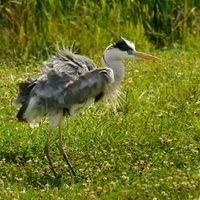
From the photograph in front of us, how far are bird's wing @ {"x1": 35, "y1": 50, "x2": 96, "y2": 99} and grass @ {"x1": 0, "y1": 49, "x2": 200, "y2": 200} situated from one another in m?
0.48

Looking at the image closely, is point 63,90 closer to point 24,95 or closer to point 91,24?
point 24,95

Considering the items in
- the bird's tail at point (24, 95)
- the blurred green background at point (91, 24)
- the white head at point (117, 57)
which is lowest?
the blurred green background at point (91, 24)

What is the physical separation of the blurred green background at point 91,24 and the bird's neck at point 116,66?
275 centimetres

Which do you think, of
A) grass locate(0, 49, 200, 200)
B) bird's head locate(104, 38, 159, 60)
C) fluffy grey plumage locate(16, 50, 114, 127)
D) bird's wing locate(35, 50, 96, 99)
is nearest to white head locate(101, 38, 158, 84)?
bird's head locate(104, 38, 159, 60)

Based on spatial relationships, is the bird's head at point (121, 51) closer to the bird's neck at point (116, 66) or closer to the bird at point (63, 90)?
the bird's neck at point (116, 66)

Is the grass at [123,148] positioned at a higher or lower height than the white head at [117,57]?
lower

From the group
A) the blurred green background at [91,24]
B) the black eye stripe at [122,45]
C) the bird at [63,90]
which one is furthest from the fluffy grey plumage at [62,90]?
the blurred green background at [91,24]

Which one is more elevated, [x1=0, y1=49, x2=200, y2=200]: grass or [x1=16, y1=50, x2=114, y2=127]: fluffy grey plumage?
[x1=16, y1=50, x2=114, y2=127]: fluffy grey plumage

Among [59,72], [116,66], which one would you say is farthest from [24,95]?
[116,66]

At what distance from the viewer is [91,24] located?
1027cm

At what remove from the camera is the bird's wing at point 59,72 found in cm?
652

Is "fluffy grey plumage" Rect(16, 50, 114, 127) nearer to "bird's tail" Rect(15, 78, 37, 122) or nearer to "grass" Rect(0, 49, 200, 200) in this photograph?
"bird's tail" Rect(15, 78, 37, 122)

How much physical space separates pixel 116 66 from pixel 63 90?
68 cm

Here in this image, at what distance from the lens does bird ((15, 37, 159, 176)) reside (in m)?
6.52
